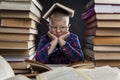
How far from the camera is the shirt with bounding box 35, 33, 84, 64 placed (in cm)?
101

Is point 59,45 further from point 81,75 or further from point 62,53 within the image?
point 81,75

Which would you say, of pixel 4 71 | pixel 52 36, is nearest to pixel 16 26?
pixel 52 36

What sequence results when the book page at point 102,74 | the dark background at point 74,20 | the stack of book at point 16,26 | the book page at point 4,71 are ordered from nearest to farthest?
the book page at point 102,74 < the book page at point 4,71 < the stack of book at point 16,26 < the dark background at point 74,20

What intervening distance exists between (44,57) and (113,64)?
29cm

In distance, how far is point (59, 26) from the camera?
3.35ft

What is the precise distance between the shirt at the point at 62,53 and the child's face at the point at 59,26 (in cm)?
4

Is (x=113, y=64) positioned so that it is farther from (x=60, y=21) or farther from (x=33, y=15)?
(x=33, y=15)

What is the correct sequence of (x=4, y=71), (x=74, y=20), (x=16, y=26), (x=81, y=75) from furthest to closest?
1. (x=74, y=20)
2. (x=16, y=26)
3. (x=4, y=71)
4. (x=81, y=75)

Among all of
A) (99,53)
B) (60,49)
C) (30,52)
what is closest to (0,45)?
(30,52)

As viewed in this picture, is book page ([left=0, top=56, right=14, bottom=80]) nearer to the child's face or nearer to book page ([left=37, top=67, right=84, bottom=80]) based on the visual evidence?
book page ([left=37, top=67, right=84, bottom=80])

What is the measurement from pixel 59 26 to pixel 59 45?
0.08 m

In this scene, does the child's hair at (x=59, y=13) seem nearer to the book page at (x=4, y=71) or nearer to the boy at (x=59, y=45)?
the boy at (x=59, y=45)

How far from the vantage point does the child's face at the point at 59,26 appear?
1.02 meters

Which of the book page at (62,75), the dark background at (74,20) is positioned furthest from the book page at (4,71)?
the dark background at (74,20)
